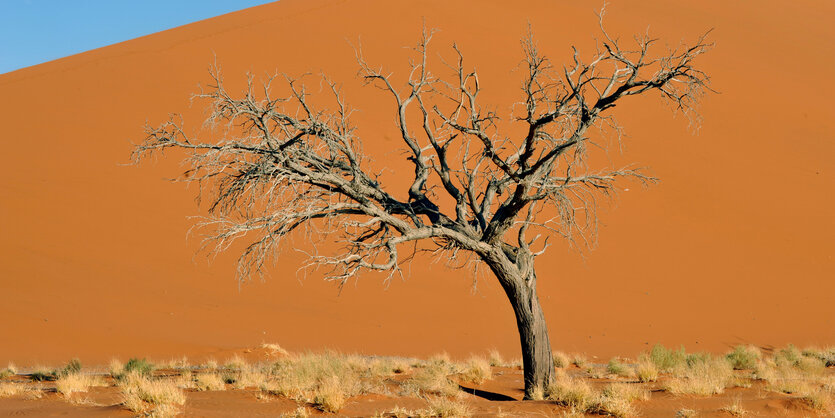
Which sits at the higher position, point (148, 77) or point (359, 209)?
point (148, 77)

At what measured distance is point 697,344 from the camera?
669 inches

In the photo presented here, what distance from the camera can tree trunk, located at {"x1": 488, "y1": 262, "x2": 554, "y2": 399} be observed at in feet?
28.9

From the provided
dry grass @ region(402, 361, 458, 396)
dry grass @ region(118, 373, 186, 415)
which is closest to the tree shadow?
dry grass @ region(402, 361, 458, 396)

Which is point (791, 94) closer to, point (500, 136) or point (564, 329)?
point (500, 136)

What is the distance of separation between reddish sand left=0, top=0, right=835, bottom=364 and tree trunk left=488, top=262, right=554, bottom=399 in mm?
7588

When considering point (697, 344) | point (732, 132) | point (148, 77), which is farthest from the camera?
point (148, 77)

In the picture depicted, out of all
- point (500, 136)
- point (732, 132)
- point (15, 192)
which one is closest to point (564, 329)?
point (500, 136)

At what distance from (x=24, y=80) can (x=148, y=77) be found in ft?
19.3

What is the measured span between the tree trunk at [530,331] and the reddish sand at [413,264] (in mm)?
7588

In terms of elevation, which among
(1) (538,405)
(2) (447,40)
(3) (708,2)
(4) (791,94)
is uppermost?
(3) (708,2)

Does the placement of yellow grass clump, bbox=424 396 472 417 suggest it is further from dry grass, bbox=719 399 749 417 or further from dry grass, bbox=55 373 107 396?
dry grass, bbox=55 373 107 396

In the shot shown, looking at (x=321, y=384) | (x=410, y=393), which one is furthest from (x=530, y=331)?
(x=321, y=384)

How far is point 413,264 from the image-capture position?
2208 centimetres

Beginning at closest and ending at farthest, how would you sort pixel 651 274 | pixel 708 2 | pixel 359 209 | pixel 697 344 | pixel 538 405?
1. pixel 538 405
2. pixel 359 209
3. pixel 697 344
4. pixel 651 274
5. pixel 708 2
